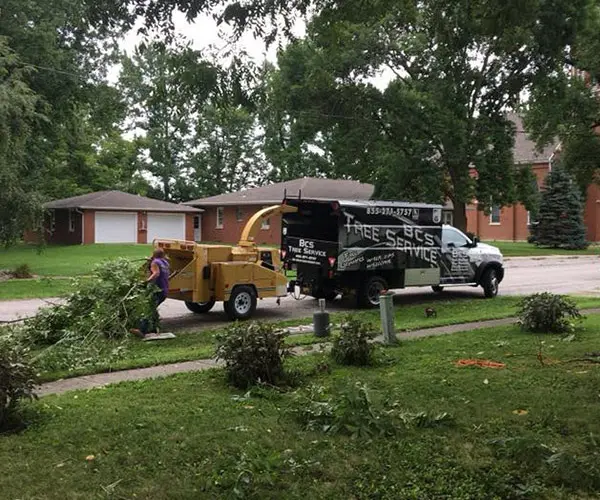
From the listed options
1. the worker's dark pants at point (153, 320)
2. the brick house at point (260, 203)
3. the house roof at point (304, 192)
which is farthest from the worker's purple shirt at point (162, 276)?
the brick house at point (260, 203)

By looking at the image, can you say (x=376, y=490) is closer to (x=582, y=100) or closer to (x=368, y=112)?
(x=582, y=100)

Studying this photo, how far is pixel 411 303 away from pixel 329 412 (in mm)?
11140

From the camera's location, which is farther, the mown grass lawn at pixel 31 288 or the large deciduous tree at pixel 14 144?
the large deciduous tree at pixel 14 144

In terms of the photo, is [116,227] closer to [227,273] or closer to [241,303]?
[241,303]

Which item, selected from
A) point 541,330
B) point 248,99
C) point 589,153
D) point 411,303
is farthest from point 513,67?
point 248,99

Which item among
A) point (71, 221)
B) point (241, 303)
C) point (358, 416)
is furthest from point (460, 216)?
point (358, 416)

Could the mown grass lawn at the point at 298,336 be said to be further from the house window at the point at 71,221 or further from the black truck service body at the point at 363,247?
the house window at the point at 71,221

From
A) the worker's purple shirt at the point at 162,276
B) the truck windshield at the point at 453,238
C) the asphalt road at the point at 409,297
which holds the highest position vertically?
the truck windshield at the point at 453,238

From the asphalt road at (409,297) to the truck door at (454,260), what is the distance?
839 millimetres

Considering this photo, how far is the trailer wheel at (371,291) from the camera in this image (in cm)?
1567

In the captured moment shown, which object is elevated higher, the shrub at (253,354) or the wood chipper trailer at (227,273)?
the wood chipper trailer at (227,273)

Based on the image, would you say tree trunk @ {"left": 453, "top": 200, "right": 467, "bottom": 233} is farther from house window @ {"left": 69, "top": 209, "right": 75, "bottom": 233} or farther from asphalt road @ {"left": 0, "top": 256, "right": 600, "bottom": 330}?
house window @ {"left": 69, "top": 209, "right": 75, "bottom": 233}

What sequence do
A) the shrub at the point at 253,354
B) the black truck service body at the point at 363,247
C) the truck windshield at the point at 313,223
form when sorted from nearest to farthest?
the shrub at the point at 253,354, the black truck service body at the point at 363,247, the truck windshield at the point at 313,223

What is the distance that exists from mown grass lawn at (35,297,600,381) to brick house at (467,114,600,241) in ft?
131
